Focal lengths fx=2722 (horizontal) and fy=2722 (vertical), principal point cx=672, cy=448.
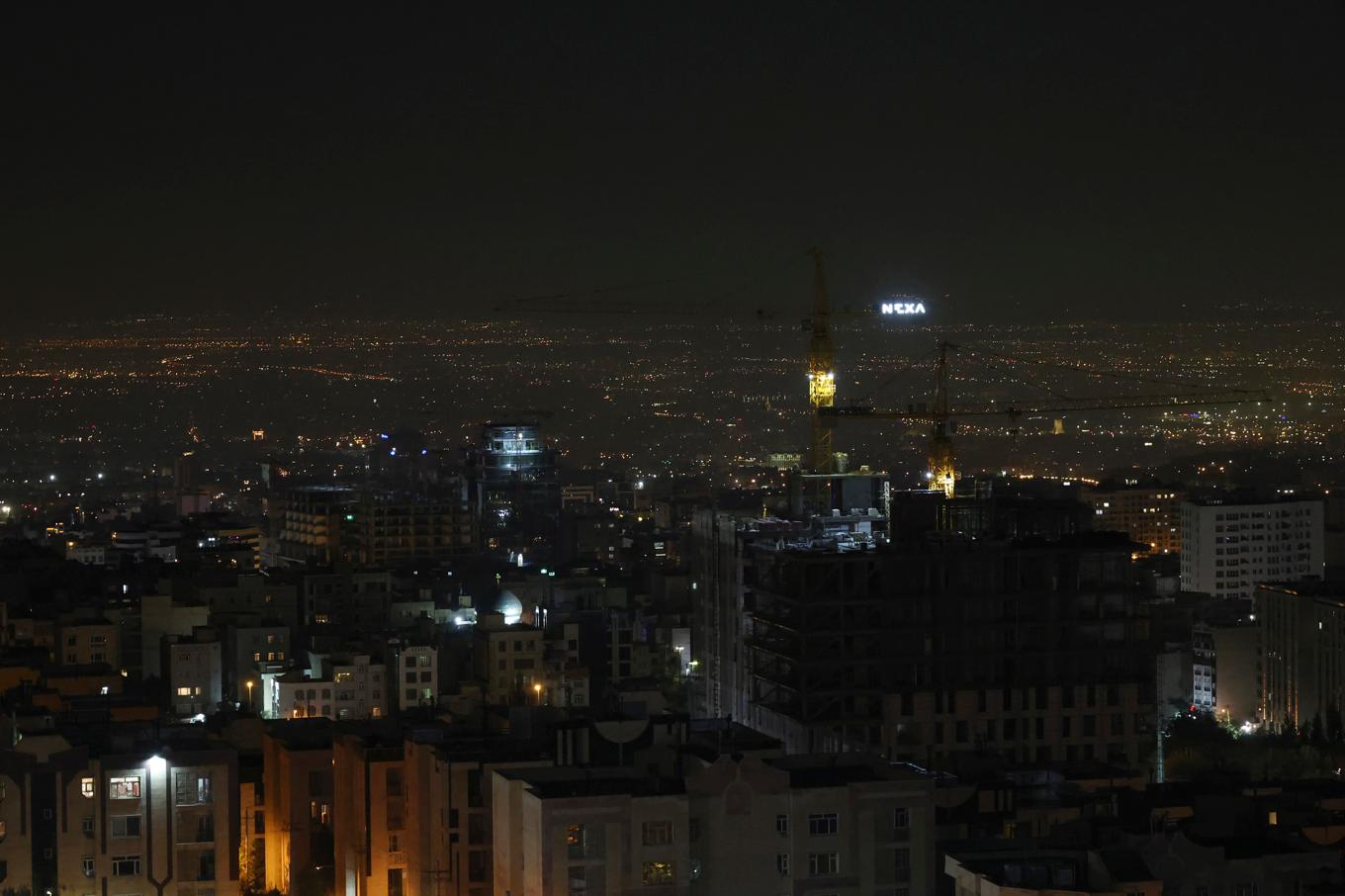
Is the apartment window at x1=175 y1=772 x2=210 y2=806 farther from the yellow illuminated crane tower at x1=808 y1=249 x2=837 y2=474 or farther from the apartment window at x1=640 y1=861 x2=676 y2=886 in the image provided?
the yellow illuminated crane tower at x1=808 y1=249 x2=837 y2=474

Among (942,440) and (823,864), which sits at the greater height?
(942,440)

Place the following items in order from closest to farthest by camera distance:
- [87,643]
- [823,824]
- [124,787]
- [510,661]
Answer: [823,824] < [124,787] < [510,661] < [87,643]

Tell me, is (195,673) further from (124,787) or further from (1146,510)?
(1146,510)

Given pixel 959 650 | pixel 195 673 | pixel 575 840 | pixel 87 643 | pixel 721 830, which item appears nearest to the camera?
pixel 575 840

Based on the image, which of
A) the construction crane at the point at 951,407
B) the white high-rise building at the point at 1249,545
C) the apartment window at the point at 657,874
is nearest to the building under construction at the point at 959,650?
the apartment window at the point at 657,874

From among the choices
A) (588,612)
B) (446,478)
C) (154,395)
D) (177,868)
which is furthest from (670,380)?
(177,868)

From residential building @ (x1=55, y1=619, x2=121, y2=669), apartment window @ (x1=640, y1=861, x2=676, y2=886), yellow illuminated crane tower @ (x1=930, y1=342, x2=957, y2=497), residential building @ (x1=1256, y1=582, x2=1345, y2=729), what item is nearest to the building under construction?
residential building @ (x1=1256, y1=582, x2=1345, y2=729)

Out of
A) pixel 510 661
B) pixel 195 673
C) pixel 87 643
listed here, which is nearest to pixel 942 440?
pixel 510 661

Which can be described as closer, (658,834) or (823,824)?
(658,834)

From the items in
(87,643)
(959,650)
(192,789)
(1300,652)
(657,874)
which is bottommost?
(1300,652)

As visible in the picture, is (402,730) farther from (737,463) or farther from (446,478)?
(446,478)
